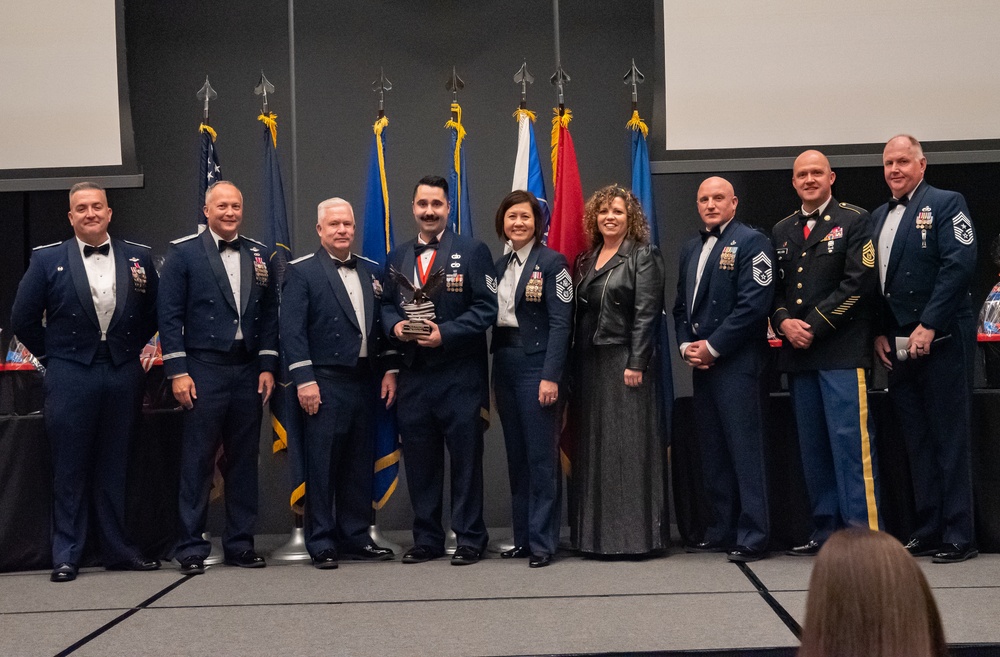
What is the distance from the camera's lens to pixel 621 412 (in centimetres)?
434

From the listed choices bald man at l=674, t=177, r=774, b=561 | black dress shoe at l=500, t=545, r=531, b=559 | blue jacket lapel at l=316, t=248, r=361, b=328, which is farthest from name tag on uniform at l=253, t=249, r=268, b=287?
bald man at l=674, t=177, r=774, b=561

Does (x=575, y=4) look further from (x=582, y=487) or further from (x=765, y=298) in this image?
(x=582, y=487)

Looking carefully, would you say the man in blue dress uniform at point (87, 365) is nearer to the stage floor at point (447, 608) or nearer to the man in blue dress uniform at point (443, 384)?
the stage floor at point (447, 608)

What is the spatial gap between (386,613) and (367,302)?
1651mm

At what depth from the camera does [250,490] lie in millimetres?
4449

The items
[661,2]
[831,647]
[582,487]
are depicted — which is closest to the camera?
[831,647]

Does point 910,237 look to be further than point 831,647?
Yes

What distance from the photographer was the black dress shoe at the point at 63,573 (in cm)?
414

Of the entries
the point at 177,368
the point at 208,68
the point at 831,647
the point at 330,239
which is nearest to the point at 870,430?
the point at 330,239

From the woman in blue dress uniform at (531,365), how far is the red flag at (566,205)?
587 millimetres

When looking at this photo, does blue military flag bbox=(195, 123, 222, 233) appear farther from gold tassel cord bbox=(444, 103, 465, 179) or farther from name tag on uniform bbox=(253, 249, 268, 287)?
gold tassel cord bbox=(444, 103, 465, 179)

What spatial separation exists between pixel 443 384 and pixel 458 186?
135cm

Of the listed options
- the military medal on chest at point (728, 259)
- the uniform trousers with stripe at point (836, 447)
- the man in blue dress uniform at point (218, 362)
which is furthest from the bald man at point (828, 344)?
the man in blue dress uniform at point (218, 362)

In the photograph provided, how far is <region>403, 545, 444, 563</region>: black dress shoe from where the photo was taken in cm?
442
